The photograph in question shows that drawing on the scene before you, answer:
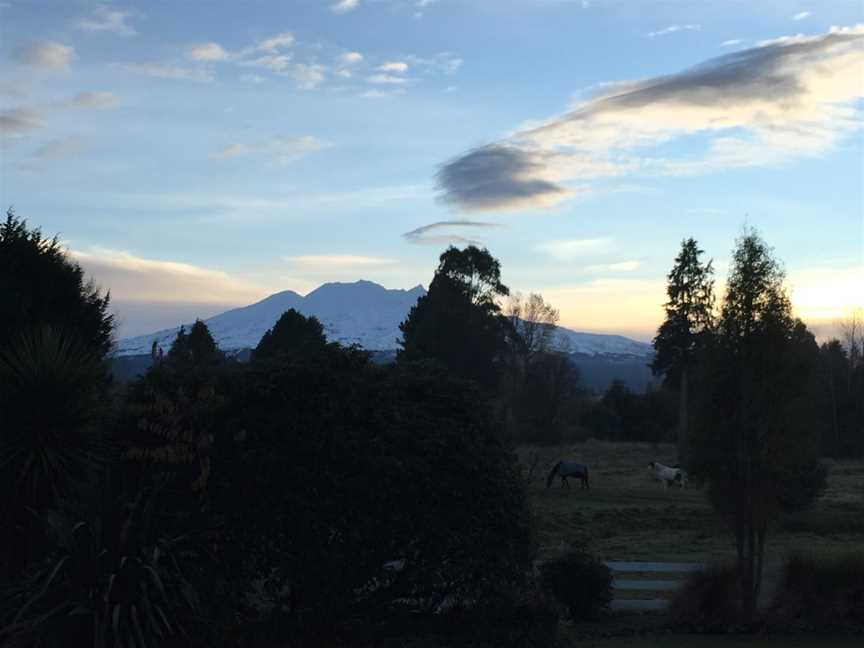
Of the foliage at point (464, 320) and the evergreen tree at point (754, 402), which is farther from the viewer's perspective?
the foliage at point (464, 320)

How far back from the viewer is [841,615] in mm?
13539

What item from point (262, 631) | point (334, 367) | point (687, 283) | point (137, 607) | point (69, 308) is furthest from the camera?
point (687, 283)

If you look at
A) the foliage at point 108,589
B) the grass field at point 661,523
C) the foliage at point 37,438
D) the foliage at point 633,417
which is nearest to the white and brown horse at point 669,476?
the grass field at point 661,523

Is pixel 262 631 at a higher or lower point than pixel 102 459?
lower

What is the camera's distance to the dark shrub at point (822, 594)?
44.4 feet

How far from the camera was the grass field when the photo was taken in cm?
2191

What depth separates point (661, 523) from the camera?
89.7ft

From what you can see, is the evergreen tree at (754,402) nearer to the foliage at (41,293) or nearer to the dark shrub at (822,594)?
the dark shrub at (822,594)

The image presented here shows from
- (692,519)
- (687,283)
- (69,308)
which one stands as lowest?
(692,519)

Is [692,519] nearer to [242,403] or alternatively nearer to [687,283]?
[242,403]

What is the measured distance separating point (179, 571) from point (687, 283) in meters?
48.0

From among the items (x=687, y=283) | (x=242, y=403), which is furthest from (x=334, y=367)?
(x=687, y=283)

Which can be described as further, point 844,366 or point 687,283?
point 844,366

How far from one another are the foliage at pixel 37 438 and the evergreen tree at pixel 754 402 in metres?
8.84
